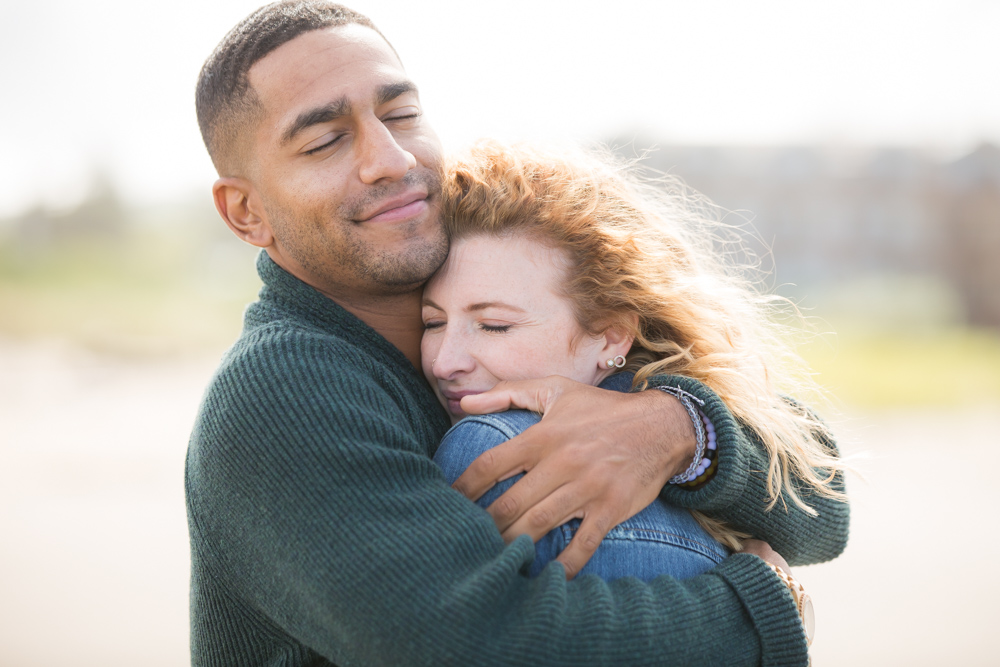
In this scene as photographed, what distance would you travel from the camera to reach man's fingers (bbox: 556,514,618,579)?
1449 mm

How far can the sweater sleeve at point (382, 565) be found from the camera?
1.24m

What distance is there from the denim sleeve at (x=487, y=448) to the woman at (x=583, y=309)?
0.06m

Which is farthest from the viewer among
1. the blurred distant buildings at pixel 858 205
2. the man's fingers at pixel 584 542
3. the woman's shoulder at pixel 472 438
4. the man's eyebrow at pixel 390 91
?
the blurred distant buildings at pixel 858 205

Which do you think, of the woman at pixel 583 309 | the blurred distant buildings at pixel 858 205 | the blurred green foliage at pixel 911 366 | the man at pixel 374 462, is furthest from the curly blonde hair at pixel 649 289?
the blurred distant buildings at pixel 858 205

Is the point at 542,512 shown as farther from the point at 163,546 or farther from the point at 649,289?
the point at 163,546

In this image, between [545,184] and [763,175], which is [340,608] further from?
[763,175]

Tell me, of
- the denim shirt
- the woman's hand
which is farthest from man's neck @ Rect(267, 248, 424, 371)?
the woman's hand

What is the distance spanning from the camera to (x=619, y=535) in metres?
1.55

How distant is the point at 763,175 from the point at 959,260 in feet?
17.8

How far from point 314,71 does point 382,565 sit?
4.11ft

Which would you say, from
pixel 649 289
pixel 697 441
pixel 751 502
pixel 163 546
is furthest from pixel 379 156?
pixel 163 546

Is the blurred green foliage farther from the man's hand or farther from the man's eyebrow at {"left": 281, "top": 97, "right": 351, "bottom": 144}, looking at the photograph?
the man's eyebrow at {"left": 281, "top": 97, "right": 351, "bottom": 144}

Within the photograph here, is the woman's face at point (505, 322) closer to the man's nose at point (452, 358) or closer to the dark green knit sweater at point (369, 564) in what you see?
the man's nose at point (452, 358)

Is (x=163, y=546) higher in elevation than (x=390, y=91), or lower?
lower
